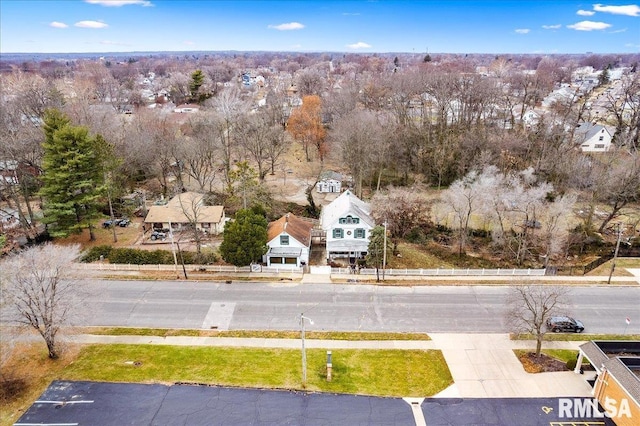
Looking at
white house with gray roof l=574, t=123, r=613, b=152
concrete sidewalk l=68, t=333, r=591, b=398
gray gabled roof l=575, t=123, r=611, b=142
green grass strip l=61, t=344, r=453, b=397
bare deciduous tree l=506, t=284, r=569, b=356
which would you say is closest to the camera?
concrete sidewalk l=68, t=333, r=591, b=398

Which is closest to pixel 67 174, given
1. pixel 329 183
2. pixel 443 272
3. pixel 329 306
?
pixel 329 306

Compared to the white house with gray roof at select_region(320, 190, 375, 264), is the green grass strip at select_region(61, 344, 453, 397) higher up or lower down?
lower down

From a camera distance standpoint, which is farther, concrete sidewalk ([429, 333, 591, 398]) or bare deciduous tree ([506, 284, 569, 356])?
bare deciduous tree ([506, 284, 569, 356])

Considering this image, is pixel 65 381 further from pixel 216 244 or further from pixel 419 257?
pixel 419 257

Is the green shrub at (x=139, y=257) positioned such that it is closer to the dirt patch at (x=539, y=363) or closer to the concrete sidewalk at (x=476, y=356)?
the concrete sidewalk at (x=476, y=356)

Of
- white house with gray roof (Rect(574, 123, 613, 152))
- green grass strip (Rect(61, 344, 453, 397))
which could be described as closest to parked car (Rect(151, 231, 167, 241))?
green grass strip (Rect(61, 344, 453, 397))

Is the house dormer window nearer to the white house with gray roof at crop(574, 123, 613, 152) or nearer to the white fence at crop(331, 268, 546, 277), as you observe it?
the white fence at crop(331, 268, 546, 277)
